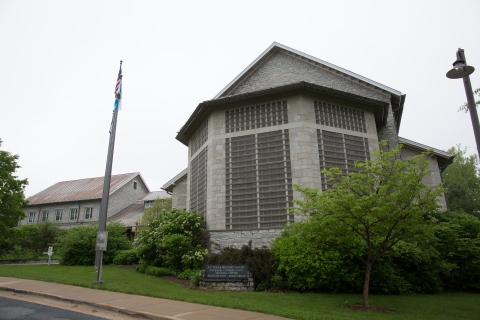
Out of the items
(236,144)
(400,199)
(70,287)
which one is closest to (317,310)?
(400,199)

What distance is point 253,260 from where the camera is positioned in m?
14.0

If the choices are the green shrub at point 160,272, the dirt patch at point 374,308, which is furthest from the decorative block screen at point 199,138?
the dirt patch at point 374,308

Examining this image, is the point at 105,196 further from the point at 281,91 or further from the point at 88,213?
the point at 88,213

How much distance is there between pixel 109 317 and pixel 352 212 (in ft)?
22.4

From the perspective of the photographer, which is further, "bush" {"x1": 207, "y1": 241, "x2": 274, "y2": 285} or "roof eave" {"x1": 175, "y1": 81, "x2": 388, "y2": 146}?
"roof eave" {"x1": 175, "y1": 81, "x2": 388, "y2": 146}

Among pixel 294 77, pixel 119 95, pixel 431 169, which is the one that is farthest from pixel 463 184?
pixel 119 95

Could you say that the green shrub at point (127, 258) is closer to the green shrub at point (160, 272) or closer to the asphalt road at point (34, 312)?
the green shrub at point (160, 272)

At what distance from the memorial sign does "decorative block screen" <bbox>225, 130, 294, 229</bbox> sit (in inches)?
142

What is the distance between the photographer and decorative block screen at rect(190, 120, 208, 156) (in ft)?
68.3

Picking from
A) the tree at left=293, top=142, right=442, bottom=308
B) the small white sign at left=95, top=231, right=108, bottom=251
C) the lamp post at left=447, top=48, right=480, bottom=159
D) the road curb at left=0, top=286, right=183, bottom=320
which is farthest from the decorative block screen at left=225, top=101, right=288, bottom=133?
the road curb at left=0, top=286, right=183, bottom=320

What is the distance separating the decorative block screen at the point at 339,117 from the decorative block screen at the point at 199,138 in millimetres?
6559

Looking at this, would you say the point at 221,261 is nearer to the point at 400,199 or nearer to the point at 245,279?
the point at 245,279

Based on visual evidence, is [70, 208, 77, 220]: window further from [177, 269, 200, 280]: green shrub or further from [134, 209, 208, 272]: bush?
[177, 269, 200, 280]: green shrub

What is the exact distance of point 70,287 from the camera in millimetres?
11797
